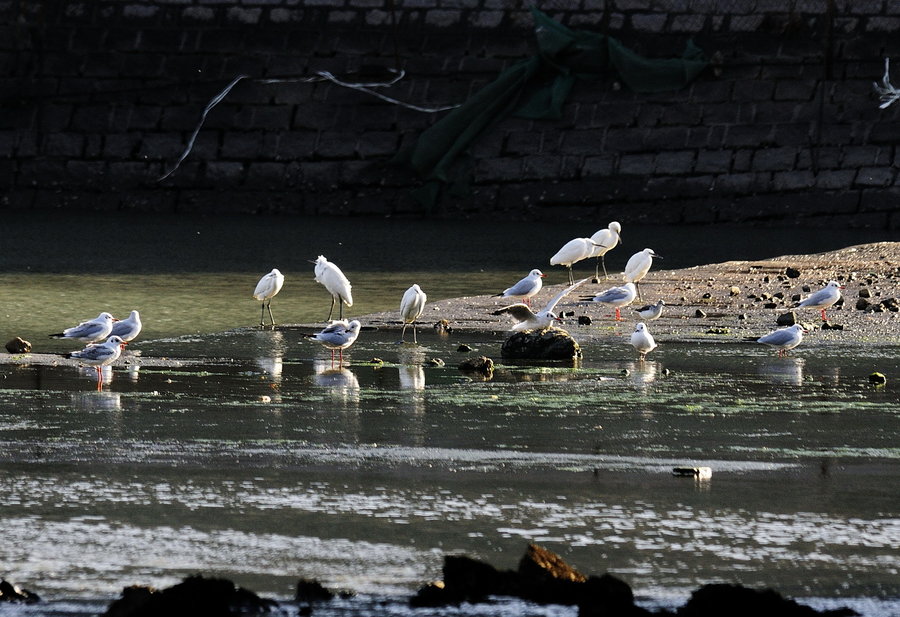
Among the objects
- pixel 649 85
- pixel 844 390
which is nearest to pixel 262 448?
pixel 844 390

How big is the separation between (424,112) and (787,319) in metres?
12.6

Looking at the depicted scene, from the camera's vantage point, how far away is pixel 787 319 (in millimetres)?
10711

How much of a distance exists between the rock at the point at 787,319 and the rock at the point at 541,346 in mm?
1877

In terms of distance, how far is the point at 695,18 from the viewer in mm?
22984

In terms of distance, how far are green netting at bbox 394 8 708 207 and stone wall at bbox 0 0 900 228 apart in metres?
0.19

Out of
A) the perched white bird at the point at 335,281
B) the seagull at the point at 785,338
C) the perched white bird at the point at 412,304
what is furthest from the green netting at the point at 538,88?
the seagull at the point at 785,338

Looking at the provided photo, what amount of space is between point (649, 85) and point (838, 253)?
6.17 metres

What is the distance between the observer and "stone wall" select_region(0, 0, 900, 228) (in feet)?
71.5

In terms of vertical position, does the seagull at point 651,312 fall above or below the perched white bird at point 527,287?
below

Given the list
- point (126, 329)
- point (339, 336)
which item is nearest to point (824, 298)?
point (339, 336)

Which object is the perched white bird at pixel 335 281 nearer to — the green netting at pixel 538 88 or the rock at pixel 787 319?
the rock at pixel 787 319

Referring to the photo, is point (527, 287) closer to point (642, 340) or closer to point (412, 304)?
point (412, 304)

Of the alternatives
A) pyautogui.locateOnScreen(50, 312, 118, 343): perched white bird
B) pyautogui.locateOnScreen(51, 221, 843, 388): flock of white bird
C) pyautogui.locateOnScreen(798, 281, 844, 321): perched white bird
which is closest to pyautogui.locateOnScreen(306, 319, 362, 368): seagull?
pyautogui.locateOnScreen(51, 221, 843, 388): flock of white bird

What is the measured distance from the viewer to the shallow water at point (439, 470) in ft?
15.5
